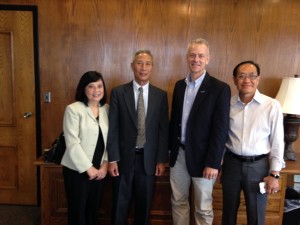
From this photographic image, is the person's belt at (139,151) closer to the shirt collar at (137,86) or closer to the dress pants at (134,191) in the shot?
the dress pants at (134,191)

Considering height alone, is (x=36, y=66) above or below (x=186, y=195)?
above

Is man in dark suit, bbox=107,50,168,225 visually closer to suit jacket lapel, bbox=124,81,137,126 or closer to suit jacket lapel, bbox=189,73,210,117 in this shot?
suit jacket lapel, bbox=124,81,137,126

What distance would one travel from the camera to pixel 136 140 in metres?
1.92

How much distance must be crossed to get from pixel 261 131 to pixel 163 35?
1.35 meters

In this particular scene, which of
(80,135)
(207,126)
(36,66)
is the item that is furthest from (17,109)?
(207,126)

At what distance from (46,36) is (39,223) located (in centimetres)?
179

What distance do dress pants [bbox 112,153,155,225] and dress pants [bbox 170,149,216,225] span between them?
191mm

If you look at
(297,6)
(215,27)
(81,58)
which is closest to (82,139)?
(81,58)

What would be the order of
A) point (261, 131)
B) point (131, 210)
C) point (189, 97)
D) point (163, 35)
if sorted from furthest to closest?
point (163, 35) < point (131, 210) < point (189, 97) < point (261, 131)

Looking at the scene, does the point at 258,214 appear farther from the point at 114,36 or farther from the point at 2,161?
the point at 2,161

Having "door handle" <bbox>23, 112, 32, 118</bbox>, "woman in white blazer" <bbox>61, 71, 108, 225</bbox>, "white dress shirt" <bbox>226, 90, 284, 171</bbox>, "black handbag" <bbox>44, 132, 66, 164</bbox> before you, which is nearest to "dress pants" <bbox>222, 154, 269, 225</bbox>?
"white dress shirt" <bbox>226, 90, 284, 171</bbox>

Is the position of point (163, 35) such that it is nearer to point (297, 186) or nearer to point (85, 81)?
point (85, 81)

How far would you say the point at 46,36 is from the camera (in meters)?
2.59

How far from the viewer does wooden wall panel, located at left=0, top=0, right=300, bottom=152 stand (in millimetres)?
2531
